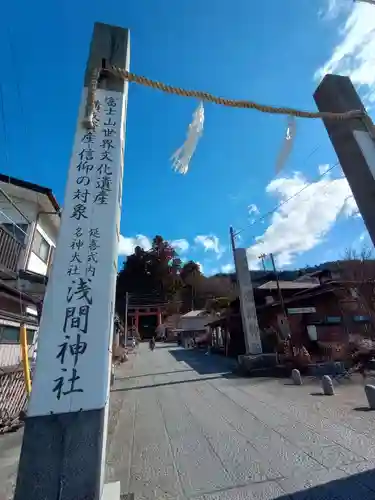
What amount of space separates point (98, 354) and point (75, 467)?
0.65m

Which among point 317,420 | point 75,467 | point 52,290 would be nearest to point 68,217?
point 52,290

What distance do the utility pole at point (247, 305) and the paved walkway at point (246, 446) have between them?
470 cm

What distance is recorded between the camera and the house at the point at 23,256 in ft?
22.1

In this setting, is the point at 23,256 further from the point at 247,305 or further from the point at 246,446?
the point at 247,305

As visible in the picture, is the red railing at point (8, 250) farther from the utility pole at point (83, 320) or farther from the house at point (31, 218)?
the utility pole at point (83, 320)

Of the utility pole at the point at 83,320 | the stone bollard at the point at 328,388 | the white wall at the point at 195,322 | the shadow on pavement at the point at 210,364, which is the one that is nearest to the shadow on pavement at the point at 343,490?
the utility pole at the point at 83,320

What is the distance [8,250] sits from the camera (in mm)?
7242

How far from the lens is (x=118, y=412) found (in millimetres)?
7016

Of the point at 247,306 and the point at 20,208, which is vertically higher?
the point at 20,208

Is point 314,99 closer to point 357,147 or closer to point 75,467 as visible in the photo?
point 357,147

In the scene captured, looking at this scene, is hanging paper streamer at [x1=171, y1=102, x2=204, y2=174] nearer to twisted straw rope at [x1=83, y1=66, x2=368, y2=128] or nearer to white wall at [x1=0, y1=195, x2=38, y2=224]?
twisted straw rope at [x1=83, y1=66, x2=368, y2=128]

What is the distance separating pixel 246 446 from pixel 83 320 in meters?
3.86

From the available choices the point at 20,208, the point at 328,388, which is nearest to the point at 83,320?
the point at 328,388

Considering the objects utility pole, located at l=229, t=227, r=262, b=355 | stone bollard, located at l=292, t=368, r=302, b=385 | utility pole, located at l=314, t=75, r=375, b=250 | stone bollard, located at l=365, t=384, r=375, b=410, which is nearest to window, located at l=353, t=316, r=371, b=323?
utility pole, located at l=229, t=227, r=262, b=355
